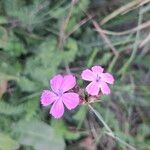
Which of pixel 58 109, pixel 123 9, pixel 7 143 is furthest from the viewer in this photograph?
pixel 123 9

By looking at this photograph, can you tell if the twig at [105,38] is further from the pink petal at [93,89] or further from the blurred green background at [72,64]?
the pink petal at [93,89]

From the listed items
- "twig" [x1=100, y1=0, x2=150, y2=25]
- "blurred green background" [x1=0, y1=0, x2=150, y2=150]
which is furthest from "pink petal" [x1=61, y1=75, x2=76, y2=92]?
"twig" [x1=100, y1=0, x2=150, y2=25]

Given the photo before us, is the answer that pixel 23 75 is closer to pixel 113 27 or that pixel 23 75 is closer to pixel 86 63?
pixel 86 63

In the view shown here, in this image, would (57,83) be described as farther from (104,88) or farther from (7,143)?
(7,143)

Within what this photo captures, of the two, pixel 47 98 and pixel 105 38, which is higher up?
pixel 105 38

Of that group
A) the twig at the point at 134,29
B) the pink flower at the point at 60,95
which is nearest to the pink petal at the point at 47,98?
the pink flower at the point at 60,95

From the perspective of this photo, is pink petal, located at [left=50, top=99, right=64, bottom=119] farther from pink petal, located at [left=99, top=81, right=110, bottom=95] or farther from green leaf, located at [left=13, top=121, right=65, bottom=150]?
green leaf, located at [left=13, top=121, right=65, bottom=150]

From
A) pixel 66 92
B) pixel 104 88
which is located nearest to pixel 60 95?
pixel 66 92
